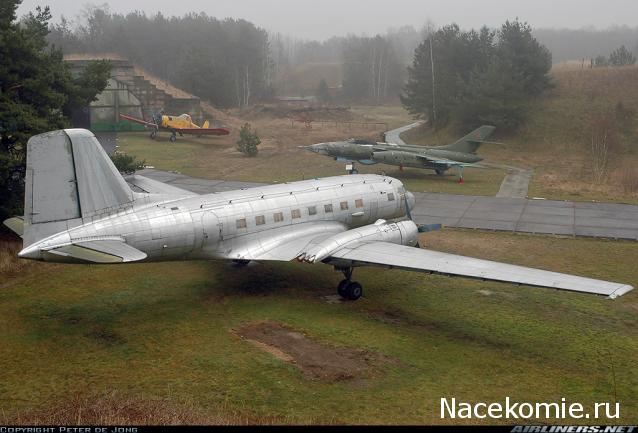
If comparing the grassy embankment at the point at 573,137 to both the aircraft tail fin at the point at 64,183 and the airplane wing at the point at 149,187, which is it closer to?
the airplane wing at the point at 149,187

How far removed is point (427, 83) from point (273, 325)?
6421cm

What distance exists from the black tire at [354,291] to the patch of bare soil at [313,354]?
3.61 meters

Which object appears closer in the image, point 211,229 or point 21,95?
point 211,229

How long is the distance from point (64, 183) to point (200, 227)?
497 cm

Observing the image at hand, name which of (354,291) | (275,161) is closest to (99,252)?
(354,291)

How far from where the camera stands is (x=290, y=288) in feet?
75.8

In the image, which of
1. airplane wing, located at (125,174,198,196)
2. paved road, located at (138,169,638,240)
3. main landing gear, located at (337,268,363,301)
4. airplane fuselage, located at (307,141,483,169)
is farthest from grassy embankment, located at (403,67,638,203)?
airplane wing, located at (125,174,198,196)

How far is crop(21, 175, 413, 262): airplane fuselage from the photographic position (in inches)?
760

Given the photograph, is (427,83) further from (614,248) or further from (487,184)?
(614,248)

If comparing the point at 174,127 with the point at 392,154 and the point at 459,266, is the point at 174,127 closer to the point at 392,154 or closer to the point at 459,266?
the point at 392,154

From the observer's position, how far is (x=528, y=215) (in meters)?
36.6

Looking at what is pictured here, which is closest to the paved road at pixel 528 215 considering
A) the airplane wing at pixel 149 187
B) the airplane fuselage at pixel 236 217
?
the airplane fuselage at pixel 236 217

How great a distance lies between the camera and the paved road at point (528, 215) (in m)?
33.2

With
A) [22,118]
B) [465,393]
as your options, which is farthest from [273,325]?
[22,118]
